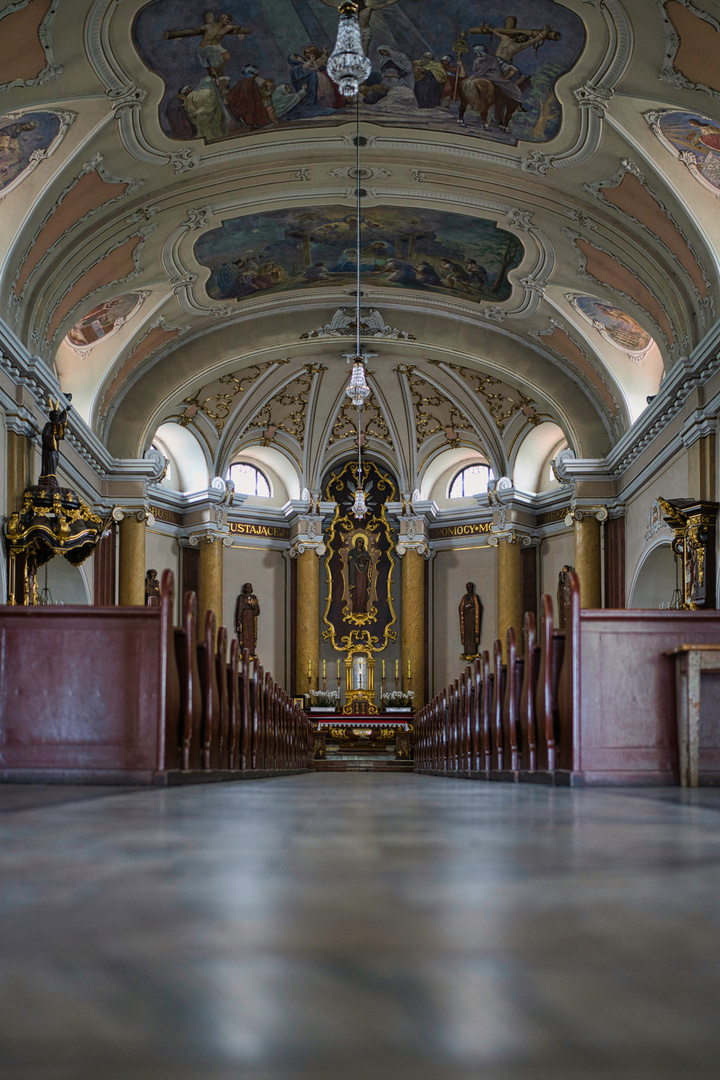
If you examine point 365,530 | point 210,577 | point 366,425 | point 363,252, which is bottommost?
point 210,577

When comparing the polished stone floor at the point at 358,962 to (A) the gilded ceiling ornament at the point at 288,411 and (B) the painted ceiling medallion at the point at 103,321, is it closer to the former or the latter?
(B) the painted ceiling medallion at the point at 103,321

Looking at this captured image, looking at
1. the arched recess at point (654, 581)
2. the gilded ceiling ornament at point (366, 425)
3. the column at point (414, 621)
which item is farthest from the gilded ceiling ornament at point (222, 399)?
the arched recess at point (654, 581)

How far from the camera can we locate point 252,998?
0.81 meters

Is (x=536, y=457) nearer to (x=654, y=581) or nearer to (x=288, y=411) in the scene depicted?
(x=288, y=411)

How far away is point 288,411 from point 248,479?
1834mm

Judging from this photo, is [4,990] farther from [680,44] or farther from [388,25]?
[388,25]

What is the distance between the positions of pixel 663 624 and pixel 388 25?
7.49 meters

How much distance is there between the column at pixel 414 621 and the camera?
2069 cm

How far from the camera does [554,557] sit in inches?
789

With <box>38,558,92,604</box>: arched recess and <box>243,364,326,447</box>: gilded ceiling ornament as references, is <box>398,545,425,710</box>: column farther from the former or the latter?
<box>38,558,92,604</box>: arched recess

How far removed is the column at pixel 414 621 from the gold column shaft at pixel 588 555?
4556 mm

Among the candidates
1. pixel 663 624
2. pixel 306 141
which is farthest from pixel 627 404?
pixel 663 624

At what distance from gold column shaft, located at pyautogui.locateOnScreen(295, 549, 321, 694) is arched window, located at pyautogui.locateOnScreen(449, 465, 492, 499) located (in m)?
3.37

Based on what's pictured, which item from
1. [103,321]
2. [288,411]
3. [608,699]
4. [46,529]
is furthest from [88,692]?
[288,411]
